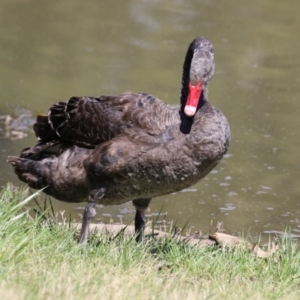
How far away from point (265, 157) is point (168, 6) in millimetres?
6567

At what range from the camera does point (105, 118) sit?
622cm

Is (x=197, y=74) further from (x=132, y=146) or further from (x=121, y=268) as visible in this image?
(x=121, y=268)

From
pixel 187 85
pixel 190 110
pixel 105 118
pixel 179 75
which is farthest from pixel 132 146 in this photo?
pixel 179 75

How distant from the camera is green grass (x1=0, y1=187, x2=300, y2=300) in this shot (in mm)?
4336

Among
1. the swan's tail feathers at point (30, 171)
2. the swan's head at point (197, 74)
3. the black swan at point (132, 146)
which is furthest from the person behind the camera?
the swan's tail feathers at point (30, 171)

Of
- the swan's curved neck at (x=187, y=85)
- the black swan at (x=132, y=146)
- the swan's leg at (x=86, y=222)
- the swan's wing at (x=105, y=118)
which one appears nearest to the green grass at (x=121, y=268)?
the swan's leg at (x=86, y=222)

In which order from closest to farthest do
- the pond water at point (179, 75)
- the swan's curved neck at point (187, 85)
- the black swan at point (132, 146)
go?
the black swan at point (132, 146), the swan's curved neck at point (187, 85), the pond water at point (179, 75)

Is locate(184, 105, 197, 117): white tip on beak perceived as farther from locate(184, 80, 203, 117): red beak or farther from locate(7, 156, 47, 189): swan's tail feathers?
locate(7, 156, 47, 189): swan's tail feathers

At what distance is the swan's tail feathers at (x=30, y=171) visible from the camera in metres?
6.49

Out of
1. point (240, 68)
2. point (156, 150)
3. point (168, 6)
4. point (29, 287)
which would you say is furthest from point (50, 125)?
point (168, 6)

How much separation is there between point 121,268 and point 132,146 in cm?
110

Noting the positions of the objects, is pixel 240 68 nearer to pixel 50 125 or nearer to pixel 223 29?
pixel 223 29

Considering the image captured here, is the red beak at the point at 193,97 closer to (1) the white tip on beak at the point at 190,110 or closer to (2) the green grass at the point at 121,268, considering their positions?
(1) the white tip on beak at the point at 190,110

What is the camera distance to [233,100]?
36.8 ft
